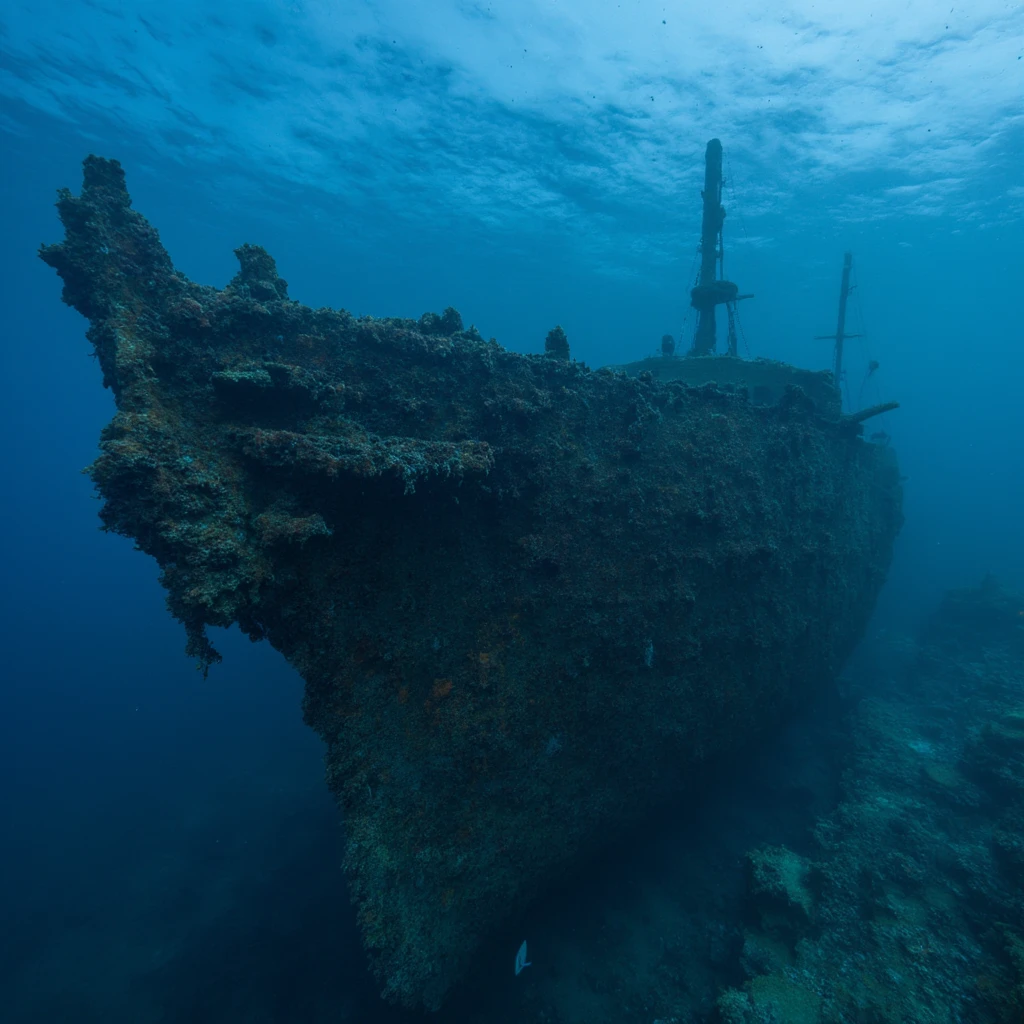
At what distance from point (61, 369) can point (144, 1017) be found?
437ft

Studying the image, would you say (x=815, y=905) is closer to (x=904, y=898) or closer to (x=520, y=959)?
(x=904, y=898)

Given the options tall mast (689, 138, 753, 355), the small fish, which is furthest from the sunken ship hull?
tall mast (689, 138, 753, 355)

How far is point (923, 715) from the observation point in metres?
14.9

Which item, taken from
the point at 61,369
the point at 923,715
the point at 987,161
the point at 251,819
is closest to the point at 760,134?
the point at 987,161

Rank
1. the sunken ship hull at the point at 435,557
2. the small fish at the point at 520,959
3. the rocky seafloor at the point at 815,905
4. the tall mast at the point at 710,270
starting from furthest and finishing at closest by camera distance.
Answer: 1. the tall mast at the point at 710,270
2. the small fish at the point at 520,959
3. the rocky seafloor at the point at 815,905
4. the sunken ship hull at the point at 435,557

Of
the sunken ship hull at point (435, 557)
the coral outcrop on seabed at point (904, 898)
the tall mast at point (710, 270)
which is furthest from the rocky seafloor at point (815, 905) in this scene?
the tall mast at point (710, 270)

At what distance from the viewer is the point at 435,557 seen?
221 inches

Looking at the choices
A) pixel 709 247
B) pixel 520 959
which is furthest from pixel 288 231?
pixel 520 959

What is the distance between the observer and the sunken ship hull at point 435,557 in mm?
4453

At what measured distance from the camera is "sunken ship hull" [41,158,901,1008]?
4453 millimetres

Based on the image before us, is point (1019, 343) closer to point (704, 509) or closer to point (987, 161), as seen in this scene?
point (987, 161)

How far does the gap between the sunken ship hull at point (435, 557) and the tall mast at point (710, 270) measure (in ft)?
30.7

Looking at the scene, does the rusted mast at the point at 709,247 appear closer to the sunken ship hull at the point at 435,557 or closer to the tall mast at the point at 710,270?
the tall mast at the point at 710,270

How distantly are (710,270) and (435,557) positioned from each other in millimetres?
15384
